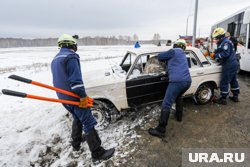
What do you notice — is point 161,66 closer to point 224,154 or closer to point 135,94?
point 135,94

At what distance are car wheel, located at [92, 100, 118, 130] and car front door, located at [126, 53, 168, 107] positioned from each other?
49 centimetres

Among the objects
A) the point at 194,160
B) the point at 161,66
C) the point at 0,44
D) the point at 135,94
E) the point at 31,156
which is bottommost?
the point at 31,156

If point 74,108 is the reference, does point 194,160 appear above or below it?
below

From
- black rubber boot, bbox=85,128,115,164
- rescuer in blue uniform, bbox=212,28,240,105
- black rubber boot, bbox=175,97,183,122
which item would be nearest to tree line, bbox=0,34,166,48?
rescuer in blue uniform, bbox=212,28,240,105

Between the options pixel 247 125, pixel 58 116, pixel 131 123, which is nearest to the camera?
pixel 247 125

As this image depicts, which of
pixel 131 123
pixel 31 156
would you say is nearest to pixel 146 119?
pixel 131 123

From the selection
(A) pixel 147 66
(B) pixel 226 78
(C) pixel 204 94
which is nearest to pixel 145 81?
(A) pixel 147 66

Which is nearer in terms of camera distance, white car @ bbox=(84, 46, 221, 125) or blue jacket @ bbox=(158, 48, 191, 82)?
blue jacket @ bbox=(158, 48, 191, 82)

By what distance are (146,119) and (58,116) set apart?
2.39 metres

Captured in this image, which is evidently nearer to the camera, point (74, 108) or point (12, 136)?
point (74, 108)

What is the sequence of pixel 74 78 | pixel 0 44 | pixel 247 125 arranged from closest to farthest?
1. pixel 74 78
2. pixel 247 125
3. pixel 0 44

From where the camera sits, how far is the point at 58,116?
4.30 metres

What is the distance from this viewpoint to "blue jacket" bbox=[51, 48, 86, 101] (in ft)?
7.89

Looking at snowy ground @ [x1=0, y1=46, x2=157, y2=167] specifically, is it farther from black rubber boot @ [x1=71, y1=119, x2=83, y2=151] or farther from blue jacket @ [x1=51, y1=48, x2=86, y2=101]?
blue jacket @ [x1=51, y1=48, x2=86, y2=101]
